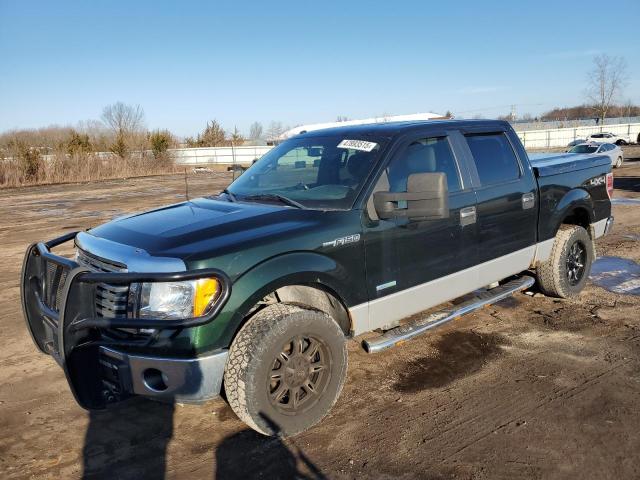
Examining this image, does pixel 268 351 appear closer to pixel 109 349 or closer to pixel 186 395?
pixel 186 395

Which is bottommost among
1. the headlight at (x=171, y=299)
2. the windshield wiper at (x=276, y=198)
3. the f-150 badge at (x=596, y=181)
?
the headlight at (x=171, y=299)

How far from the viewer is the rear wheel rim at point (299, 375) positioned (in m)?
3.27

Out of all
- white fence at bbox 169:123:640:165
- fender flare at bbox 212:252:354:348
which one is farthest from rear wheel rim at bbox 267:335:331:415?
white fence at bbox 169:123:640:165

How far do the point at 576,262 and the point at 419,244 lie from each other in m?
2.79

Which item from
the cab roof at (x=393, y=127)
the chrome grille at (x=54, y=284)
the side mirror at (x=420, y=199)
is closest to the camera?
the chrome grille at (x=54, y=284)

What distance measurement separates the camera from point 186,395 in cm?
297

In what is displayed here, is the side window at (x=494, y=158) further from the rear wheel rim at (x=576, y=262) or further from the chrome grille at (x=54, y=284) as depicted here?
the chrome grille at (x=54, y=284)

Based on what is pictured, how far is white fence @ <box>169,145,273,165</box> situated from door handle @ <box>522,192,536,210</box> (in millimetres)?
43489

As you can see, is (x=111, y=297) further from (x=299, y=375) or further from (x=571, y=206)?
(x=571, y=206)

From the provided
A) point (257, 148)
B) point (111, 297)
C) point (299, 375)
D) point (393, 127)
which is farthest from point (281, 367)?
point (257, 148)

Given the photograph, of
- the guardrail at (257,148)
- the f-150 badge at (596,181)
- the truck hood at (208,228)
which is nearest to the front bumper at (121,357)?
the truck hood at (208,228)

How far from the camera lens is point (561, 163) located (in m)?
5.57

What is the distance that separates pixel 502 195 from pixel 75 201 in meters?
18.8

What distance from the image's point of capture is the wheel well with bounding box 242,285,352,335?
3.53m
